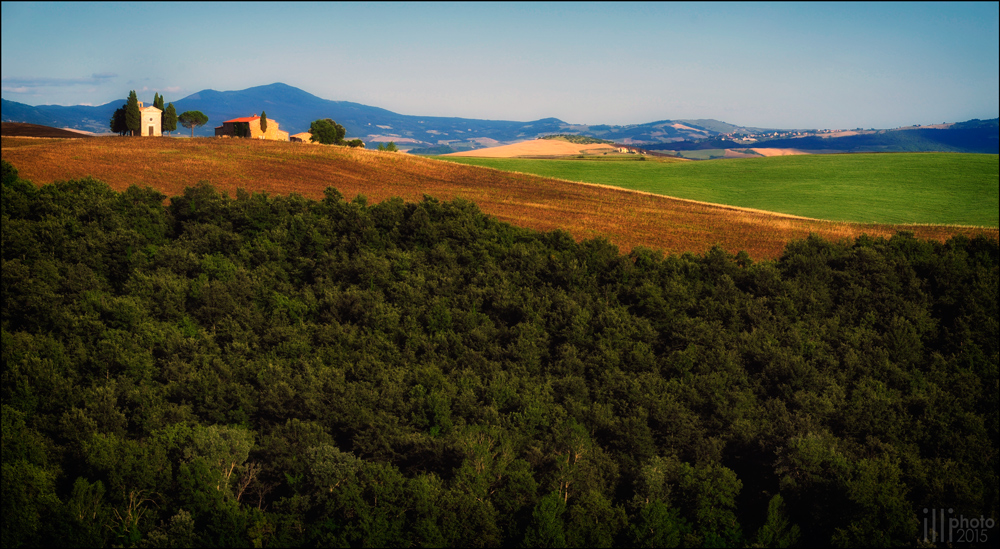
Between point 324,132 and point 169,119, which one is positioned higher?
point 169,119

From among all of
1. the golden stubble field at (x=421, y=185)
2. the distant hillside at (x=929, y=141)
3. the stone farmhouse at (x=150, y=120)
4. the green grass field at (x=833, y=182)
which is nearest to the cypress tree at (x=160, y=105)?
the stone farmhouse at (x=150, y=120)

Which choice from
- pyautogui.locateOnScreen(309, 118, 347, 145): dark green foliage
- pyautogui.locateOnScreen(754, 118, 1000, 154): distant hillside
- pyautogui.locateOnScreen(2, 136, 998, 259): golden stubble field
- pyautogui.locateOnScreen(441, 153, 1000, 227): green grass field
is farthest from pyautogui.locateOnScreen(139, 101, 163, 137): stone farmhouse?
pyautogui.locateOnScreen(754, 118, 1000, 154): distant hillside

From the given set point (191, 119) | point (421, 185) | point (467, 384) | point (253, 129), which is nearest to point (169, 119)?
point (191, 119)

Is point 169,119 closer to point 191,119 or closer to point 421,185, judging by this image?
point 191,119

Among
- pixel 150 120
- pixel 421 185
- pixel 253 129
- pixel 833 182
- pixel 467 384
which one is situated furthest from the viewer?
pixel 253 129

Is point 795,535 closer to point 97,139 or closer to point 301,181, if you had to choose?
point 301,181

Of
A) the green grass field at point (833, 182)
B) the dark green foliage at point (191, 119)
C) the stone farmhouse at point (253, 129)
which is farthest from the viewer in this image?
the dark green foliage at point (191, 119)

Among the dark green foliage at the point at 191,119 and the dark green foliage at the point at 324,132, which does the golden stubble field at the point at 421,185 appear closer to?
the dark green foliage at the point at 324,132
